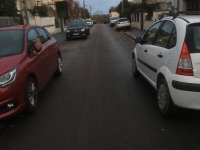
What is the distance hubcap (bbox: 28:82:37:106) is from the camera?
4.60 metres

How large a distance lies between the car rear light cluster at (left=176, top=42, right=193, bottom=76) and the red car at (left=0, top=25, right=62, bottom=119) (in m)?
2.49

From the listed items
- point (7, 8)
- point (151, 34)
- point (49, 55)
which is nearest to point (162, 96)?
point (151, 34)

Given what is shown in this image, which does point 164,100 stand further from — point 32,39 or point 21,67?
point 32,39

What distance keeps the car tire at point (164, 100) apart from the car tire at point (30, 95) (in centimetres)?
223

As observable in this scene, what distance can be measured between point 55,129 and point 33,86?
1156 millimetres

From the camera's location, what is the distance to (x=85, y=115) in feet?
14.6

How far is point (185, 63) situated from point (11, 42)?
3.37m

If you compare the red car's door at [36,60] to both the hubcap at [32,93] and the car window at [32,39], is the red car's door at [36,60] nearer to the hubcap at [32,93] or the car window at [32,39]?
the car window at [32,39]

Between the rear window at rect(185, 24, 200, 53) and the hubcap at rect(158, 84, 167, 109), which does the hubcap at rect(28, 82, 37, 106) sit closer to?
the hubcap at rect(158, 84, 167, 109)

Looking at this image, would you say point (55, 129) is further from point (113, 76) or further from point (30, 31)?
point (113, 76)

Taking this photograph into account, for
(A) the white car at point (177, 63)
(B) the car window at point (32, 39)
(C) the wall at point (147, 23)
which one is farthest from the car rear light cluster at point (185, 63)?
(C) the wall at point (147, 23)

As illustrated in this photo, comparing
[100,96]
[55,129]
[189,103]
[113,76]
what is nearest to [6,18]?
[113,76]

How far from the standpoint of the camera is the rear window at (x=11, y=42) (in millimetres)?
4898

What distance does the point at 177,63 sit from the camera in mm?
3740
